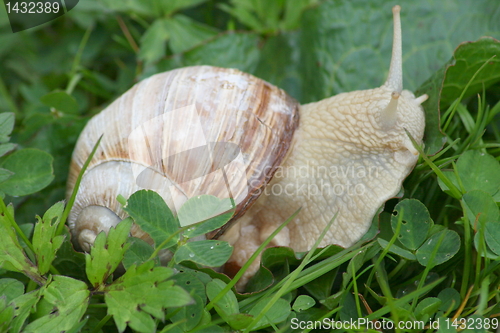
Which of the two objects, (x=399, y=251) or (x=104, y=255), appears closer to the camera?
(x=104, y=255)

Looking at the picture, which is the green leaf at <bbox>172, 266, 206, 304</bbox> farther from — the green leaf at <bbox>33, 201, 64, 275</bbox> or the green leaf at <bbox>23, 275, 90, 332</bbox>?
the green leaf at <bbox>33, 201, 64, 275</bbox>

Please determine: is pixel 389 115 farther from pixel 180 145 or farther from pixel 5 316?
pixel 5 316

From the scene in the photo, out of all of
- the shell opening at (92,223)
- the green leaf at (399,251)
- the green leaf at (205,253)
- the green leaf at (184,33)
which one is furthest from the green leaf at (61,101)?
the green leaf at (399,251)

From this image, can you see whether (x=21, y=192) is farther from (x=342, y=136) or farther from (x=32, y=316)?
(x=342, y=136)

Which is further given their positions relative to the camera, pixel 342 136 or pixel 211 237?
pixel 342 136

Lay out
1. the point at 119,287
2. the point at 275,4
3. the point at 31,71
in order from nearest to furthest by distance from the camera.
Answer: the point at 119,287 → the point at 275,4 → the point at 31,71

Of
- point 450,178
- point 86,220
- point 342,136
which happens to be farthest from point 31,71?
point 450,178

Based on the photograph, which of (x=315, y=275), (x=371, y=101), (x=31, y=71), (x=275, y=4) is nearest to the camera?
(x=315, y=275)

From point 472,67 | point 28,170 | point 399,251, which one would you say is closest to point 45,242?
point 28,170
